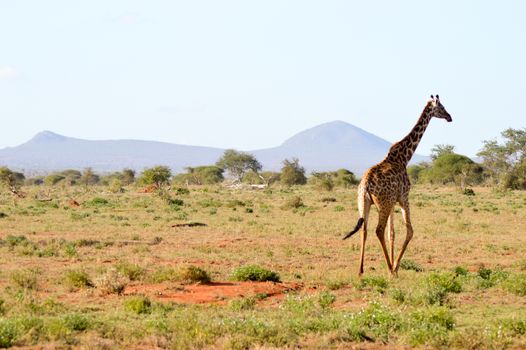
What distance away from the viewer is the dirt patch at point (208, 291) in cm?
1370

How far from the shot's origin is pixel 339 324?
10.8 meters

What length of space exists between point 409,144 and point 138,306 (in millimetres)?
7899

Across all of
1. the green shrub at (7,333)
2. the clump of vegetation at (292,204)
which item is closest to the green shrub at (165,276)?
the green shrub at (7,333)

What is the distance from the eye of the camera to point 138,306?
40.2 ft

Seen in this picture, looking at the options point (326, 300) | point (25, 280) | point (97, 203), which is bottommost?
point (25, 280)

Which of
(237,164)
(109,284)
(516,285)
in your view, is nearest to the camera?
(516,285)

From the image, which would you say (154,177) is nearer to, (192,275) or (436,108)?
(436,108)

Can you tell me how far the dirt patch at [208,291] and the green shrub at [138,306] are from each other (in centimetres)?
93

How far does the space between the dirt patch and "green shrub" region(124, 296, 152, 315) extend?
0.93 meters

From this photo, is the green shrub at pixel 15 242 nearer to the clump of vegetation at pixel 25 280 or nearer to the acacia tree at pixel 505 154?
the clump of vegetation at pixel 25 280

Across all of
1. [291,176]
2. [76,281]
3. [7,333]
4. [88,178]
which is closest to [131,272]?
[76,281]

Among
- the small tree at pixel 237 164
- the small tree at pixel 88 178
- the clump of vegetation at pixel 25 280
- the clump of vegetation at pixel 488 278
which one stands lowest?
the clump of vegetation at pixel 25 280

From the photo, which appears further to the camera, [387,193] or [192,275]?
[387,193]

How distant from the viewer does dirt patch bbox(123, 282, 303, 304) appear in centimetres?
1370
